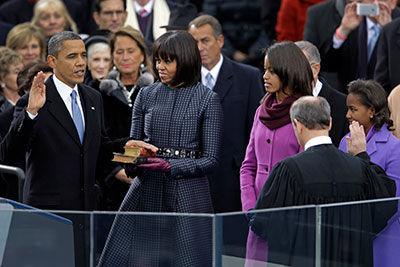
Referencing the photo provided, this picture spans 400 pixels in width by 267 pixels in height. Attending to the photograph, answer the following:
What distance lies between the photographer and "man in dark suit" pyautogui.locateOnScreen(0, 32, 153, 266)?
5930 millimetres

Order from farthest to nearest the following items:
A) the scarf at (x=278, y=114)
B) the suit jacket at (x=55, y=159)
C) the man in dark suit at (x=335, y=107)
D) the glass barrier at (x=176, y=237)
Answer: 1. the man in dark suit at (x=335, y=107)
2. the suit jacket at (x=55, y=159)
3. the scarf at (x=278, y=114)
4. the glass barrier at (x=176, y=237)

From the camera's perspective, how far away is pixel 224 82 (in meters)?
7.73

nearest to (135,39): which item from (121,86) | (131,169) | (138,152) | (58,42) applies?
(121,86)

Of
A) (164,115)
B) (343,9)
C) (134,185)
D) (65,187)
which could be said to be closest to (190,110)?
(164,115)

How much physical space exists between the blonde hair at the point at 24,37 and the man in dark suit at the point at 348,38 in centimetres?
268

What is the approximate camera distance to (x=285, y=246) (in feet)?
16.3

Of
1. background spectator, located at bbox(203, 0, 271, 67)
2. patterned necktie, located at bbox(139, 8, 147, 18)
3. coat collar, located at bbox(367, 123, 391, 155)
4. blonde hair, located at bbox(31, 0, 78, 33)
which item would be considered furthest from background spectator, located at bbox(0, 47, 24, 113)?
coat collar, located at bbox(367, 123, 391, 155)

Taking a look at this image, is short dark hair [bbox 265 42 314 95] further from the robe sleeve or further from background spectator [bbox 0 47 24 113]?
background spectator [bbox 0 47 24 113]

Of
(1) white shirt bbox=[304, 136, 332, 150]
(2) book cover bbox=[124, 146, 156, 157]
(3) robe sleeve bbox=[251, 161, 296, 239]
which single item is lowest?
(3) robe sleeve bbox=[251, 161, 296, 239]

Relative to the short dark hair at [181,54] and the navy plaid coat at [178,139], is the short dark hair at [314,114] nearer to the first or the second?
the navy plaid coat at [178,139]

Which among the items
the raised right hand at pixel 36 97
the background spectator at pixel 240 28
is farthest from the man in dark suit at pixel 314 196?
the background spectator at pixel 240 28

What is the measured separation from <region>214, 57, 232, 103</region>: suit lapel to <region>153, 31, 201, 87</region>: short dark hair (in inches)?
69.3

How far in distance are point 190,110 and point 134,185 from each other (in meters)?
0.63

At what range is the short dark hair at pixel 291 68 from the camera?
18.6ft
